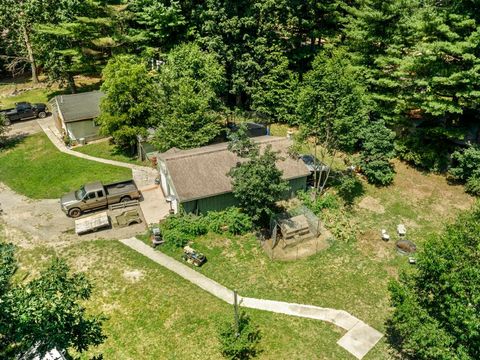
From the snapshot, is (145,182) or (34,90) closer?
(145,182)

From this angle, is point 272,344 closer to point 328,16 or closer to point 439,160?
point 439,160

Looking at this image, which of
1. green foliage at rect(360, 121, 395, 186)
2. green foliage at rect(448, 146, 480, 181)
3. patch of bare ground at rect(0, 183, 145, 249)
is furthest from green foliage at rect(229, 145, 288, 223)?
green foliage at rect(448, 146, 480, 181)

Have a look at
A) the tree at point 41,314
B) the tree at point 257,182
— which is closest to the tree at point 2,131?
the tree at point 257,182

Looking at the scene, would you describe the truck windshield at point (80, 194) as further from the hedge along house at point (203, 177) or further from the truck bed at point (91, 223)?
the hedge along house at point (203, 177)

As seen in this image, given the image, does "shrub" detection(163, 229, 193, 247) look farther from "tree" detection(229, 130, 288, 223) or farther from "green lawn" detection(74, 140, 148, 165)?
"green lawn" detection(74, 140, 148, 165)

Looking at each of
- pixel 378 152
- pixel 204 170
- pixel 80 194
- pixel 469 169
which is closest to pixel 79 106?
pixel 80 194

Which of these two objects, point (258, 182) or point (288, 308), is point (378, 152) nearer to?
point (258, 182)
